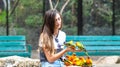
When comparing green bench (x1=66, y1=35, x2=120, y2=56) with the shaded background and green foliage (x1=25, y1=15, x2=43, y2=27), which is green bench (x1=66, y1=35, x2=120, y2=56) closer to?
the shaded background

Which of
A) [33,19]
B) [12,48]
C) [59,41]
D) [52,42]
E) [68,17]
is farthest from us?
[68,17]

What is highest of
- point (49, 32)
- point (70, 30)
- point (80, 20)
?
point (49, 32)

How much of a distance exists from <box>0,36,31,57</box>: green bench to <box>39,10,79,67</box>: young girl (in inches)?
231

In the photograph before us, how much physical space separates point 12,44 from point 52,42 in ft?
21.3

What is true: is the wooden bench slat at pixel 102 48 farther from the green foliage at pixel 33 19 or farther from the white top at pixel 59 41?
the white top at pixel 59 41

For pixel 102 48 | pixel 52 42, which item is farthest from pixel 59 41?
pixel 102 48

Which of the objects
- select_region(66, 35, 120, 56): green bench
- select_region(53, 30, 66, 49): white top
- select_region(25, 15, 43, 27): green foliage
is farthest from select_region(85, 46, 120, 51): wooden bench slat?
select_region(53, 30, 66, 49): white top

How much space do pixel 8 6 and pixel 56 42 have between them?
7.95 meters

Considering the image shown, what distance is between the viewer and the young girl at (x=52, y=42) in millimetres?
4516

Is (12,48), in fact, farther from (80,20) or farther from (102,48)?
(80,20)

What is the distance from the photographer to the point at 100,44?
446 inches

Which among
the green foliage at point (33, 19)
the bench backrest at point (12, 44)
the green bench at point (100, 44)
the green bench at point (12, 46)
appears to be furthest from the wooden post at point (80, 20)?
the bench backrest at point (12, 44)

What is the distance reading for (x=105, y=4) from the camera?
42.0 feet

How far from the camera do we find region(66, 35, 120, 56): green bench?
36.4ft
